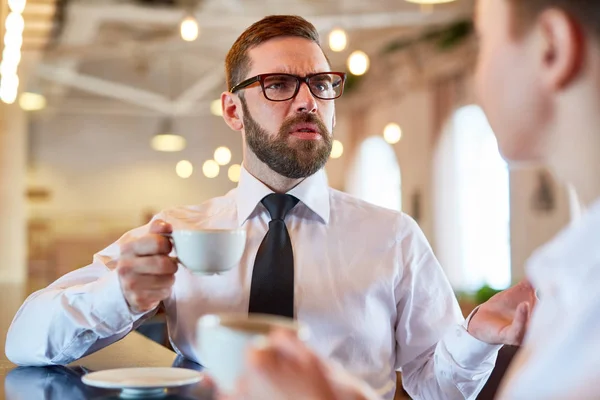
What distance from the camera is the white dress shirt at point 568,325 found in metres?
0.81

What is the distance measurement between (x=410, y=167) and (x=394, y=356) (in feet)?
33.7

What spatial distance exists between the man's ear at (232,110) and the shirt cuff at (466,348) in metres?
0.90

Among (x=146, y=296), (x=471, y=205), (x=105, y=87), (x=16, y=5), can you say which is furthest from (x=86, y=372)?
(x=105, y=87)

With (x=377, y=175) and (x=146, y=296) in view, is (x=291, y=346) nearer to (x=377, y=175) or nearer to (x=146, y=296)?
(x=146, y=296)

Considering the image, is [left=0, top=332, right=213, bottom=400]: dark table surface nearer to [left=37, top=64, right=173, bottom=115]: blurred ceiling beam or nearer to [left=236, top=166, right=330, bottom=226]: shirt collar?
[left=236, top=166, right=330, bottom=226]: shirt collar

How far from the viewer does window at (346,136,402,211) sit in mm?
13633

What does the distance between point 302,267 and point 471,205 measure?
8877mm

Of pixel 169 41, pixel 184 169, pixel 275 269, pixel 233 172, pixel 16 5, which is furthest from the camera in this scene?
pixel 233 172

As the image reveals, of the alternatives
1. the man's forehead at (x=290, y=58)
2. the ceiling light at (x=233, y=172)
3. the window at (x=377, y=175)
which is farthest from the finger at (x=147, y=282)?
the ceiling light at (x=233, y=172)

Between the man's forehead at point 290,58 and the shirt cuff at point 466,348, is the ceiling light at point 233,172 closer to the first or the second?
the man's forehead at point 290,58

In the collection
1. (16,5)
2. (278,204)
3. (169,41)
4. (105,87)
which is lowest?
(278,204)

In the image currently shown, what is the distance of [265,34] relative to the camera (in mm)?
2156

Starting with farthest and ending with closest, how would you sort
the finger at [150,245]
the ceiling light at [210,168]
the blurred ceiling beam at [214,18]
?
1. the ceiling light at [210,168]
2. the blurred ceiling beam at [214,18]
3. the finger at [150,245]

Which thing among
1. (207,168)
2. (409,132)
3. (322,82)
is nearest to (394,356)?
(322,82)
